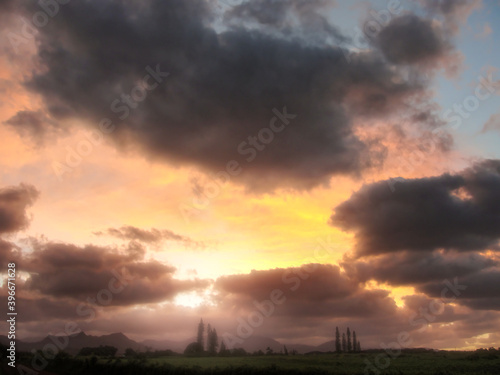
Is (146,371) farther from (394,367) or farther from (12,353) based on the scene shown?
(394,367)

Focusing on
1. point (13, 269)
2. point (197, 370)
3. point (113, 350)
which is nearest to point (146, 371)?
point (197, 370)

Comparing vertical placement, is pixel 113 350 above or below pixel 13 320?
below

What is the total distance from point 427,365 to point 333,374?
1853 centimetres

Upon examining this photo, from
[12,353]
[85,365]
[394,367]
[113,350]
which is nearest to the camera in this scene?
[394,367]

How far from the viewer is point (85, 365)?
7225 centimetres

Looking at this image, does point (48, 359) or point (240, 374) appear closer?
point (240, 374)

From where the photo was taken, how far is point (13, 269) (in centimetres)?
4681

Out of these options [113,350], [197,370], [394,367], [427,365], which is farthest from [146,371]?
[113,350]

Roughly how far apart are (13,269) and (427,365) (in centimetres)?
6735

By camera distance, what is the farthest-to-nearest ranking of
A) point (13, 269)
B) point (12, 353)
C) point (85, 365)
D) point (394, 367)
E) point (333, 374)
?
1. point (12, 353)
2. point (85, 365)
3. point (394, 367)
4. point (333, 374)
5. point (13, 269)

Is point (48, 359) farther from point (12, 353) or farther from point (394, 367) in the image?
point (394, 367)

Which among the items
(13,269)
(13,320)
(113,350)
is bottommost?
(113,350)

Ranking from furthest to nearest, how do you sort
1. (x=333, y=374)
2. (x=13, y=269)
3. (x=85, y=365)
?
1. (x=85, y=365)
2. (x=333, y=374)
3. (x=13, y=269)

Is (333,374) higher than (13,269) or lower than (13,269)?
lower
